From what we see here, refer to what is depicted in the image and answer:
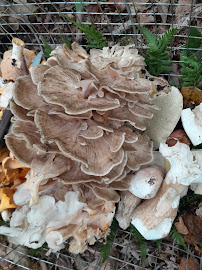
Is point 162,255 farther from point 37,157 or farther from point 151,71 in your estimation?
point 151,71

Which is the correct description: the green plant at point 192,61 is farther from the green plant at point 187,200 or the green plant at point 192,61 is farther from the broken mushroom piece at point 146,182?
the green plant at point 187,200

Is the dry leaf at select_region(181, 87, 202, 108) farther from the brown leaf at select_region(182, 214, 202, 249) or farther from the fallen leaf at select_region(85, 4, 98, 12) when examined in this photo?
the fallen leaf at select_region(85, 4, 98, 12)

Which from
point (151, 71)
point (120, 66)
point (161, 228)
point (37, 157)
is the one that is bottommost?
point (161, 228)

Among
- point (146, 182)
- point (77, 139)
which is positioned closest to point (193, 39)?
point (146, 182)

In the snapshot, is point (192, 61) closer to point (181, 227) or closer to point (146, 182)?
point (146, 182)

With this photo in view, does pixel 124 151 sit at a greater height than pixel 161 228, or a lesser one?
greater

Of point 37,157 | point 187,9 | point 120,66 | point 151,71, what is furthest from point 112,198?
point 187,9

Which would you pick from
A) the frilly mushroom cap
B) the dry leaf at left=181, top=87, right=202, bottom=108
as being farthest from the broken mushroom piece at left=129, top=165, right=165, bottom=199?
the dry leaf at left=181, top=87, right=202, bottom=108

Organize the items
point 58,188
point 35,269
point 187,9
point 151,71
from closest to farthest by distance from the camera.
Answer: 1. point 58,188
2. point 151,71
3. point 35,269
4. point 187,9
